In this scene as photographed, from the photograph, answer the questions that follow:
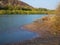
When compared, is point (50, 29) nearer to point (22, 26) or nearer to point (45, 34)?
point (45, 34)

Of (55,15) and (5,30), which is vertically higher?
(55,15)

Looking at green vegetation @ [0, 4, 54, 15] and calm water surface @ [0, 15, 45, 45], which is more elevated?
green vegetation @ [0, 4, 54, 15]

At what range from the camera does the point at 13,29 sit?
2.09 meters

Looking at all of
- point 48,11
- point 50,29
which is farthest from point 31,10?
point 50,29

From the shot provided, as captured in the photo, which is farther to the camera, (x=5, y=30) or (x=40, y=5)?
(x=40, y=5)

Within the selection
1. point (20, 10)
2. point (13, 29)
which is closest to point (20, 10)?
point (20, 10)

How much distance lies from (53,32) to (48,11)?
0.33m

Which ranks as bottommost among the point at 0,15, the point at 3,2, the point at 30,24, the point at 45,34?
the point at 45,34

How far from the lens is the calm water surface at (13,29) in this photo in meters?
2.03

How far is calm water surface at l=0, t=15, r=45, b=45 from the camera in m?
2.03

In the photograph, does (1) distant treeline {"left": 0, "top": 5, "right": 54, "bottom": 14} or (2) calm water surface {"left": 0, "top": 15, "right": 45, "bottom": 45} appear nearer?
(2) calm water surface {"left": 0, "top": 15, "right": 45, "bottom": 45}

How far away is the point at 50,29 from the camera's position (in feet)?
7.20

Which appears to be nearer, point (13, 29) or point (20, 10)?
point (13, 29)

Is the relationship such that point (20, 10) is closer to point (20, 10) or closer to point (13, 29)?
point (20, 10)
